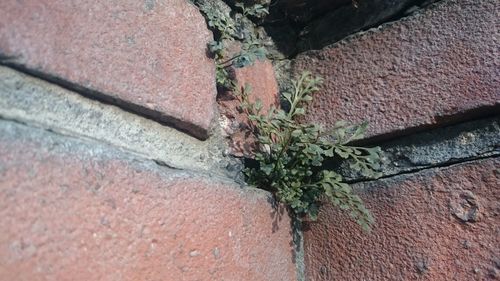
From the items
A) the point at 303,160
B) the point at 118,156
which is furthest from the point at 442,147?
the point at 118,156

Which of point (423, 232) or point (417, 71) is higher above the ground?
point (417, 71)

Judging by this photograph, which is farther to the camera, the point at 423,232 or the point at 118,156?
the point at 423,232

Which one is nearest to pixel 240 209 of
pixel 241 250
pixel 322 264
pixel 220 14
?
pixel 241 250

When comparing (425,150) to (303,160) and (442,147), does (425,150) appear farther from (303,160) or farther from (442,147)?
(303,160)

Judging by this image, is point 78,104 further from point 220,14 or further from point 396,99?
point 396,99

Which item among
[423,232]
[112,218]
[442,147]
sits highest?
[442,147]

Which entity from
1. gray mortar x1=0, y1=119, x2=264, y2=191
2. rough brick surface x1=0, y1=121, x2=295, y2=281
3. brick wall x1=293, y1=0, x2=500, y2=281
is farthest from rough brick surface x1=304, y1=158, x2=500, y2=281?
gray mortar x1=0, y1=119, x2=264, y2=191

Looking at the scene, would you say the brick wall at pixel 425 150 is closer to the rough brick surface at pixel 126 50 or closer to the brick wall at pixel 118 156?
the brick wall at pixel 118 156

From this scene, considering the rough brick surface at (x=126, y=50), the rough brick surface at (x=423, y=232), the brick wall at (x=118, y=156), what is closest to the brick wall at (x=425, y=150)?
the rough brick surface at (x=423, y=232)
